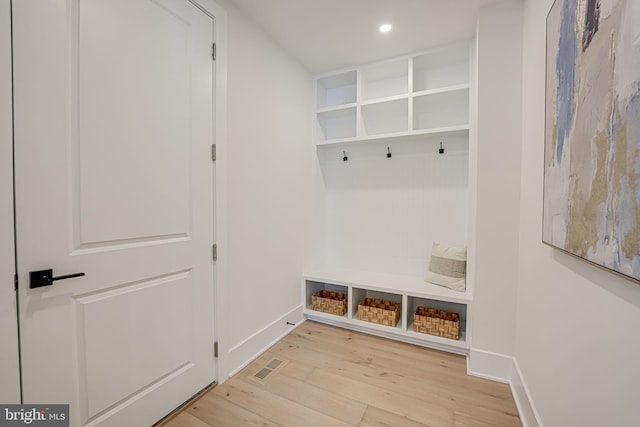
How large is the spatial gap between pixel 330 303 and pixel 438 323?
98 centimetres

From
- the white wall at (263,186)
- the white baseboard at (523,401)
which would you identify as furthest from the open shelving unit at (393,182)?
the white baseboard at (523,401)

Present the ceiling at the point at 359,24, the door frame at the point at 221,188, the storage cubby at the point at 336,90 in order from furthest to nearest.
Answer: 1. the storage cubby at the point at 336,90
2. the ceiling at the point at 359,24
3. the door frame at the point at 221,188

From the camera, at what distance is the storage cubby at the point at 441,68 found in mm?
2350

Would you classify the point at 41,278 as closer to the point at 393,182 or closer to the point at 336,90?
the point at 393,182

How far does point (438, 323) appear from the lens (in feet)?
7.27

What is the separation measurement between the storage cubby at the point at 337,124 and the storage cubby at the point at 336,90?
14cm

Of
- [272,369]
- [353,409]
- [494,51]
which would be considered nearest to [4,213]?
[272,369]

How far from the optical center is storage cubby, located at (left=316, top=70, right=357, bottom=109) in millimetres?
2807

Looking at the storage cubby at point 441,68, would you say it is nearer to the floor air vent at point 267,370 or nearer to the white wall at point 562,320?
the white wall at point 562,320

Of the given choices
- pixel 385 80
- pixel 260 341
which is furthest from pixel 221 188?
pixel 385 80

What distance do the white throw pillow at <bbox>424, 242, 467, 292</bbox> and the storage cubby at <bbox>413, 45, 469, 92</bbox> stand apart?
1.47 metres

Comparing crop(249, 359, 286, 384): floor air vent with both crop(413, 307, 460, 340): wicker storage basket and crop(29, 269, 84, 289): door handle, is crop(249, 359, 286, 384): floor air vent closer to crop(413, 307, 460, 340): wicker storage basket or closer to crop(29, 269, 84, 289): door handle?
crop(413, 307, 460, 340): wicker storage basket

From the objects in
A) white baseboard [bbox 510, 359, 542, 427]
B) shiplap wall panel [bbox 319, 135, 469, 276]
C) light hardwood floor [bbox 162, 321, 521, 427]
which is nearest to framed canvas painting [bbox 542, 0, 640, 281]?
white baseboard [bbox 510, 359, 542, 427]

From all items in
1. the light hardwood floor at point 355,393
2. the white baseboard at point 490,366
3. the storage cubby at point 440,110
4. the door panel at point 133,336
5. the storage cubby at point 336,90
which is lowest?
the light hardwood floor at point 355,393
